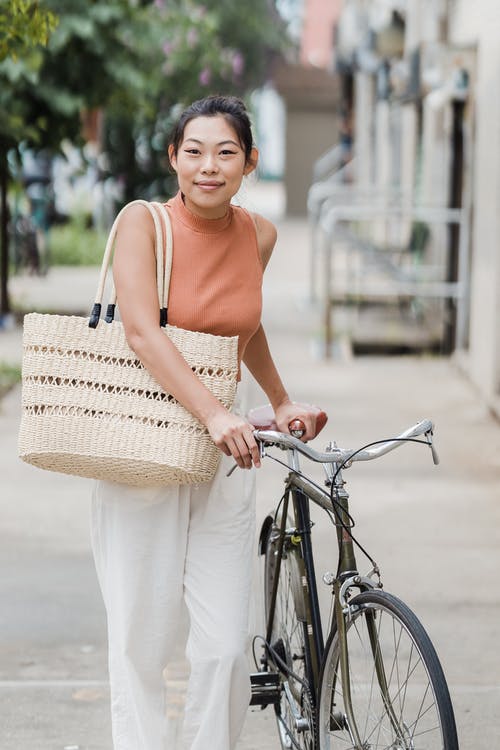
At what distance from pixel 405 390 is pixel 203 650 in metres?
7.37

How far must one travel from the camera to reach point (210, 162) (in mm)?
3164

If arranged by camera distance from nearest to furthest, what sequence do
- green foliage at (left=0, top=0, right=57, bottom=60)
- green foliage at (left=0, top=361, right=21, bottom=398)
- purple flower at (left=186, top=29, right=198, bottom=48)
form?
green foliage at (left=0, top=0, right=57, bottom=60), green foliage at (left=0, top=361, right=21, bottom=398), purple flower at (left=186, top=29, right=198, bottom=48)

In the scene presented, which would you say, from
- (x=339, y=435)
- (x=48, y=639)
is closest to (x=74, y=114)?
(x=339, y=435)

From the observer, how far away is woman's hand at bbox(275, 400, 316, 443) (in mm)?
3496

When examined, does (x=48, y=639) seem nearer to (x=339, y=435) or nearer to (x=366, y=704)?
(x=366, y=704)

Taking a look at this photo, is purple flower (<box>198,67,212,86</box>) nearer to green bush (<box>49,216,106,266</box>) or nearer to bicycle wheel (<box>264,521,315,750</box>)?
green bush (<box>49,216,106,266</box>)

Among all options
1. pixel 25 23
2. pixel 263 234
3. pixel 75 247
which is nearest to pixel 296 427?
pixel 263 234

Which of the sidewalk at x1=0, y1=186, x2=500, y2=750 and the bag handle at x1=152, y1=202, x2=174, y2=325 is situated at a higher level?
the bag handle at x1=152, y1=202, x2=174, y2=325

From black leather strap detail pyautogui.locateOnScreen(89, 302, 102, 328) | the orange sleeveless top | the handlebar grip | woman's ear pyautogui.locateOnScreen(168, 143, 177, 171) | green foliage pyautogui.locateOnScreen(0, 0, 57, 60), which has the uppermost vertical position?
green foliage pyautogui.locateOnScreen(0, 0, 57, 60)

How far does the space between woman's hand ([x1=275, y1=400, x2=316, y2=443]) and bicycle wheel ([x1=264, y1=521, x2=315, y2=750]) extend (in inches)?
11.1

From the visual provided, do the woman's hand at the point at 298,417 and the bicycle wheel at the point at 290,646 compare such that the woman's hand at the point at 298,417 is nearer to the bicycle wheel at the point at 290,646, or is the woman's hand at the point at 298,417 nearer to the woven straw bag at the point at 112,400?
the bicycle wheel at the point at 290,646

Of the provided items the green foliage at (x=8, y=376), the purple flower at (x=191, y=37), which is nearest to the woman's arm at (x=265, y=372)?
the green foliage at (x=8, y=376)

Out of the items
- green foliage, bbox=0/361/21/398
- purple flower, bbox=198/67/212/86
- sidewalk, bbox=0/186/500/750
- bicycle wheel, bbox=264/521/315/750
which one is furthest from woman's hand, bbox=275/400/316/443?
purple flower, bbox=198/67/212/86

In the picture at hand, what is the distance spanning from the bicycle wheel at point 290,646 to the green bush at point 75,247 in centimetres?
1754
